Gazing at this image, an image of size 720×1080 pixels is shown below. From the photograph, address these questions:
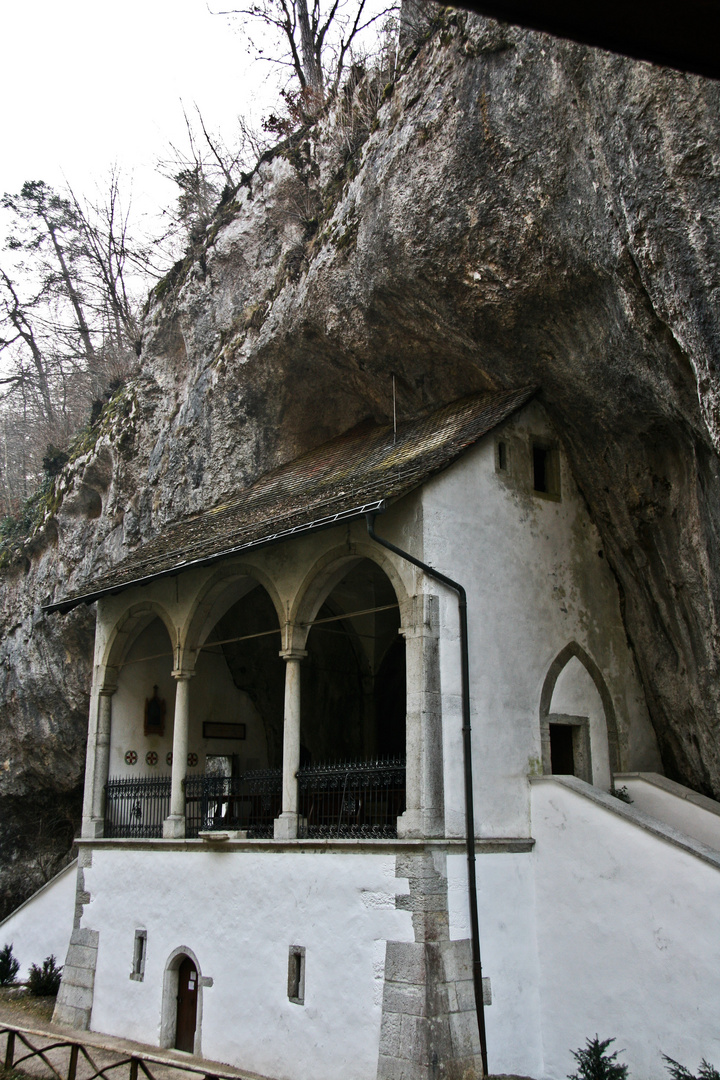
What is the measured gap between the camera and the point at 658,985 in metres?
8.51

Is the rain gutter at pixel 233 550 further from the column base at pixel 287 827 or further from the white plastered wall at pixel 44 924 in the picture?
the white plastered wall at pixel 44 924

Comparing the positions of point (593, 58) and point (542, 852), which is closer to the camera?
point (593, 58)

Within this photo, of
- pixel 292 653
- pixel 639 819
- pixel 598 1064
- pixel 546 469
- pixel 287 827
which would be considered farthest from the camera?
pixel 546 469

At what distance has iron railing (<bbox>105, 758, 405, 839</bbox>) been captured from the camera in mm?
9859

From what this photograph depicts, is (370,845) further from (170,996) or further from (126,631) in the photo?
(126,631)

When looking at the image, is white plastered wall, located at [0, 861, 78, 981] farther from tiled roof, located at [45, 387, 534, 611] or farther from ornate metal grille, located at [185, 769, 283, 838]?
tiled roof, located at [45, 387, 534, 611]

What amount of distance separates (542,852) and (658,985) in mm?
1705

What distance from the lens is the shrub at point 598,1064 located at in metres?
8.23

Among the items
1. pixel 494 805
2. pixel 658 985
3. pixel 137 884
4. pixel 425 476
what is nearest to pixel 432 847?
pixel 494 805

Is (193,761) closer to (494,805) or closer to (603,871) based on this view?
(494,805)

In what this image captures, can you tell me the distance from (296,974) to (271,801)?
2.29 meters

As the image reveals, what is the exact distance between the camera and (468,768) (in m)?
9.46

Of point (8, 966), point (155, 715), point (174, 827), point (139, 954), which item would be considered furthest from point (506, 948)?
point (8, 966)

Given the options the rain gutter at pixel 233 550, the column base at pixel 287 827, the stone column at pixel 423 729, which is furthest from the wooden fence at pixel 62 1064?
the rain gutter at pixel 233 550
